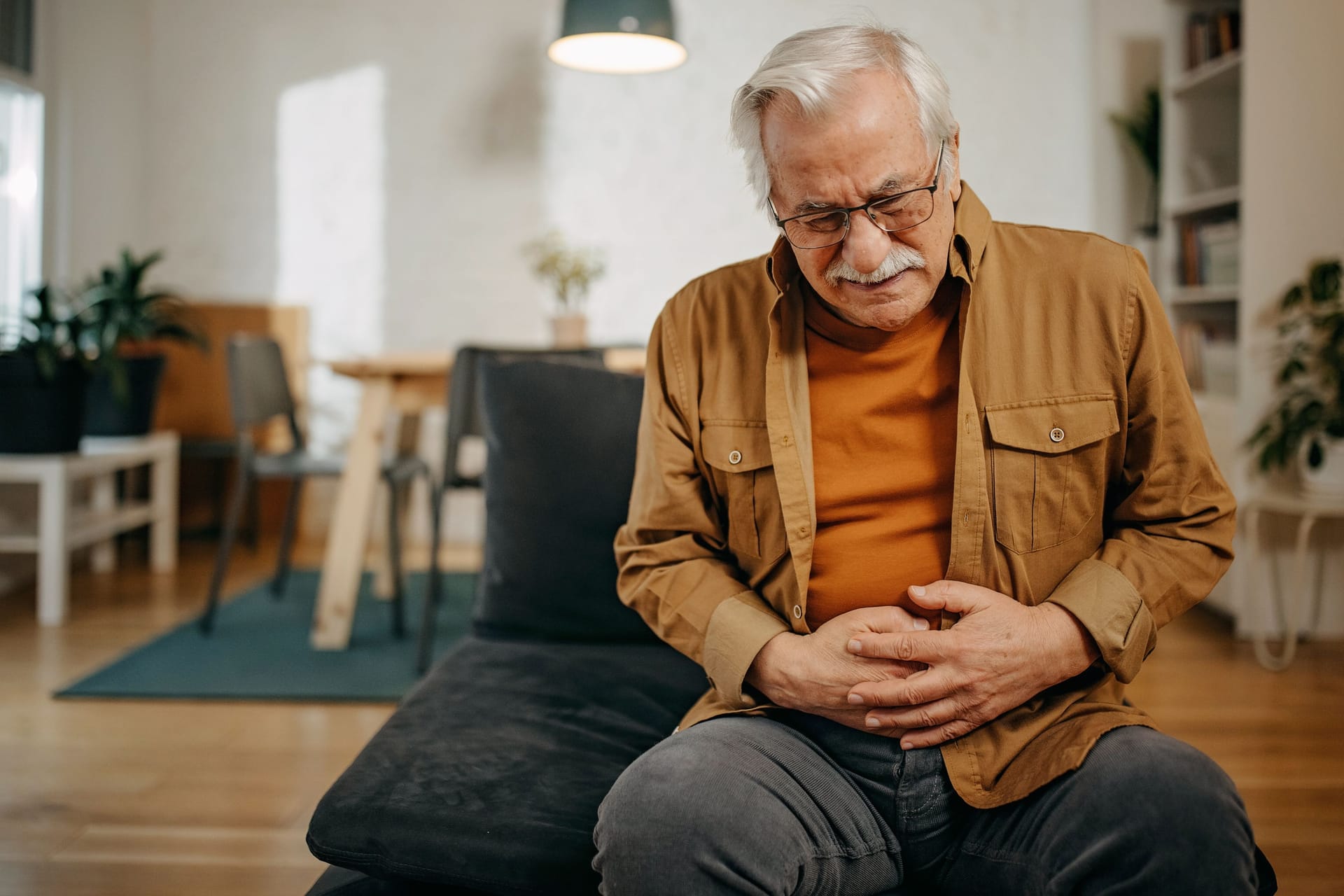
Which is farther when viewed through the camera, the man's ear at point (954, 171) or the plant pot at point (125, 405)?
the plant pot at point (125, 405)

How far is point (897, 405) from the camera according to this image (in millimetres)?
1229

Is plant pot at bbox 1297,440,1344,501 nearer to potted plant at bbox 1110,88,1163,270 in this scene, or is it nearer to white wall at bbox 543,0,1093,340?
potted plant at bbox 1110,88,1163,270

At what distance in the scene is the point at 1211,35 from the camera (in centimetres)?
348

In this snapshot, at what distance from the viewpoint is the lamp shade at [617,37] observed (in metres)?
3.43

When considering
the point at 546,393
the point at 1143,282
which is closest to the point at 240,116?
the point at 546,393

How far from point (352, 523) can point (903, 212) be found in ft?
7.76

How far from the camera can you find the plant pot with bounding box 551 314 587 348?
3.50m

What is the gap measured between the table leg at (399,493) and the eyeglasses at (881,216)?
2.36 meters

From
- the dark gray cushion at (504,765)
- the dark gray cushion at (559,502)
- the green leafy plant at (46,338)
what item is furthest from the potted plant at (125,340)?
the dark gray cushion at (504,765)

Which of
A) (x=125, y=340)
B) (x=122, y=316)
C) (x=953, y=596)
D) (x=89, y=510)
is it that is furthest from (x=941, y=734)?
(x=89, y=510)

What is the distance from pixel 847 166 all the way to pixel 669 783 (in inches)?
25.2

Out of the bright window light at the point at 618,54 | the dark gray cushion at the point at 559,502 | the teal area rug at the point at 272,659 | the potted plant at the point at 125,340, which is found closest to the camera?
the dark gray cushion at the point at 559,502

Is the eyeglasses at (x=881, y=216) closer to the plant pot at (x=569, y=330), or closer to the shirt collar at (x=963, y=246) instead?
the shirt collar at (x=963, y=246)

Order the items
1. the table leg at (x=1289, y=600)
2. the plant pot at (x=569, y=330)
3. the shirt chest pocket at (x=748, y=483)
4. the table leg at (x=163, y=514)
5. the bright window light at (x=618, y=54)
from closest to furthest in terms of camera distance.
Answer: the shirt chest pocket at (x=748, y=483) < the table leg at (x=1289, y=600) < the plant pot at (x=569, y=330) < the bright window light at (x=618, y=54) < the table leg at (x=163, y=514)
